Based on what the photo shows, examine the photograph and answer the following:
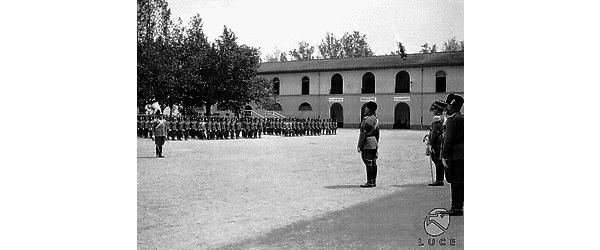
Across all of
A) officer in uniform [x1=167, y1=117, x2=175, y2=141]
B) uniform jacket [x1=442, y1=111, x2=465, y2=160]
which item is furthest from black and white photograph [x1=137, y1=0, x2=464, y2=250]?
officer in uniform [x1=167, y1=117, x2=175, y2=141]

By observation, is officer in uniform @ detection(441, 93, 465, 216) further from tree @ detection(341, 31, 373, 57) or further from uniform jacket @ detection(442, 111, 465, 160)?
tree @ detection(341, 31, 373, 57)

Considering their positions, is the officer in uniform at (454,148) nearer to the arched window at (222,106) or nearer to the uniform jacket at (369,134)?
the uniform jacket at (369,134)

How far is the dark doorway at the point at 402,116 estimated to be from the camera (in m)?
3.83

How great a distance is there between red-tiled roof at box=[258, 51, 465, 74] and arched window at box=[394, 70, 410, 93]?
0.13 metres

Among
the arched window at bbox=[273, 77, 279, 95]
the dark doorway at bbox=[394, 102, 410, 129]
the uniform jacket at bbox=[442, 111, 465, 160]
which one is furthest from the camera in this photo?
the arched window at bbox=[273, 77, 279, 95]

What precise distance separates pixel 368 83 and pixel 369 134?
1385mm

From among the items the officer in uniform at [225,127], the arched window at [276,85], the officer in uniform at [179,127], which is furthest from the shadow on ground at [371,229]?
the officer in uniform at [225,127]

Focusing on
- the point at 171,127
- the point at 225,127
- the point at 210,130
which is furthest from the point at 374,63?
the point at 225,127

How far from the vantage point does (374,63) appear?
3906mm

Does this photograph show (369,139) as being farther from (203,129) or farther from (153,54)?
(203,129)

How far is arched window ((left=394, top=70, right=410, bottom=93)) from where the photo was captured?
3.87 m
